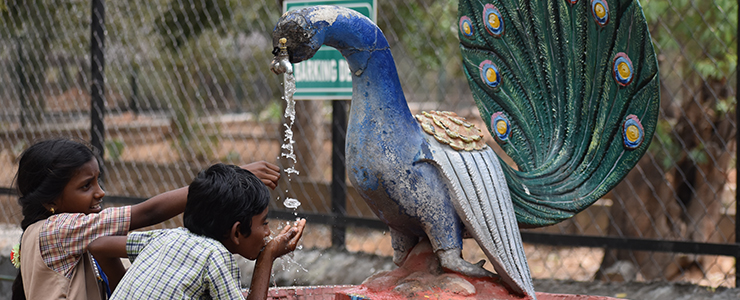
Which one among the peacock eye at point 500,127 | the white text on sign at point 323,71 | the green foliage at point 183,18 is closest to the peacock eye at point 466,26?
the peacock eye at point 500,127

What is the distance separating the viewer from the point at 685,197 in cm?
305

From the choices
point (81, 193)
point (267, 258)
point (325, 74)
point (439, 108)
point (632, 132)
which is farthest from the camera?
point (439, 108)

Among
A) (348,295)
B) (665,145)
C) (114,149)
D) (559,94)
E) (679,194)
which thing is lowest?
(114,149)

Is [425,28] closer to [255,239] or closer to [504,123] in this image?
[504,123]

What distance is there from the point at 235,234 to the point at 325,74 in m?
1.38

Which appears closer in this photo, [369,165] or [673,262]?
[369,165]

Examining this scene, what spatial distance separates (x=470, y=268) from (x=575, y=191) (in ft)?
1.01

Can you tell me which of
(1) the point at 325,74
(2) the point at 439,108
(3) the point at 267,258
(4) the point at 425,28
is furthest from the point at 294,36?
(4) the point at 425,28

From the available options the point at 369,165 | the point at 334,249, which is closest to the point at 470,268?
the point at 369,165

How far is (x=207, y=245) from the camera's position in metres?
1.09

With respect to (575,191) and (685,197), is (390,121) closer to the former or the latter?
(575,191)

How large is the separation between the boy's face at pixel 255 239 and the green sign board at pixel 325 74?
4.11ft

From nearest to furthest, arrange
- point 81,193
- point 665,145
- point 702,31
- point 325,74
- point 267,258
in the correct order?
1. point 267,258
2. point 81,193
3. point 325,74
4. point 702,31
5. point 665,145

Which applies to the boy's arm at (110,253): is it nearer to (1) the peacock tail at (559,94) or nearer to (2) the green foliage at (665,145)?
(1) the peacock tail at (559,94)
